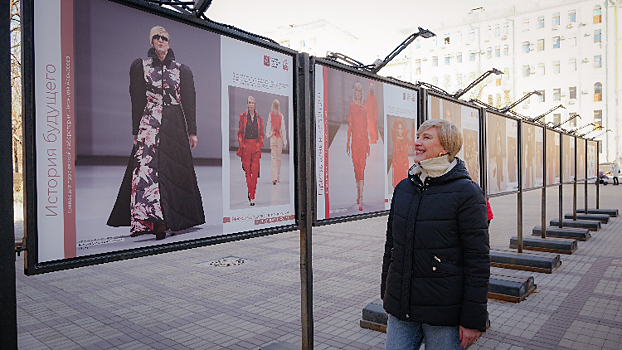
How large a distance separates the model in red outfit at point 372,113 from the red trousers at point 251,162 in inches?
53.0

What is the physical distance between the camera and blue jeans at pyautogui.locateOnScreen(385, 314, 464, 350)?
7.79ft

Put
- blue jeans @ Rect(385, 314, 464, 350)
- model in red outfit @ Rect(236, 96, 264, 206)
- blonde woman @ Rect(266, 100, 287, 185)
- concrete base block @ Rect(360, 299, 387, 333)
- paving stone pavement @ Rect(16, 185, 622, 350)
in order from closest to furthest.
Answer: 1. blue jeans @ Rect(385, 314, 464, 350)
2. model in red outfit @ Rect(236, 96, 264, 206)
3. blonde woman @ Rect(266, 100, 287, 185)
4. paving stone pavement @ Rect(16, 185, 622, 350)
5. concrete base block @ Rect(360, 299, 387, 333)

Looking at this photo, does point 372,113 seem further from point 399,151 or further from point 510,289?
point 510,289

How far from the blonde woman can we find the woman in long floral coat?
2.14 feet

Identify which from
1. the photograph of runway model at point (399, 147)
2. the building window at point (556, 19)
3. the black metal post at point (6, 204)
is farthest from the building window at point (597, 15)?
the black metal post at point (6, 204)

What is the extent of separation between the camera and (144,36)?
7.59 feet

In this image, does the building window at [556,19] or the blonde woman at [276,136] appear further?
the building window at [556,19]

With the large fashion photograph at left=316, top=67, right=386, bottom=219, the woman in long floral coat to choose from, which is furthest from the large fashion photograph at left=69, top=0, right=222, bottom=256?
the large fashion photograph at left=316, top=67, right=386, bottom=219

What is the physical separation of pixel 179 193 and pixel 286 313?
10.9 ft

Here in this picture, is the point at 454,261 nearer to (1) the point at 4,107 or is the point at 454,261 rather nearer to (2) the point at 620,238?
(1) the point at 4,107

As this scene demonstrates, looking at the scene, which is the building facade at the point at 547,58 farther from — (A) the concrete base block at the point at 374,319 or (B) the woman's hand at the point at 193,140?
(B) the woman's hand at the point at 193,140

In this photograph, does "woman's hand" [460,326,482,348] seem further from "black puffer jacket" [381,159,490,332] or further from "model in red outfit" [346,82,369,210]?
"model in red outfit" [346,82,369,210]

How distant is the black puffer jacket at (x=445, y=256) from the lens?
2.28 m

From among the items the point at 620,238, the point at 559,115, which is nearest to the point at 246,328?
the point at 620,238
